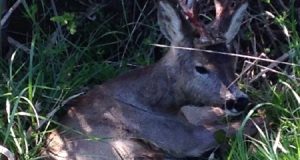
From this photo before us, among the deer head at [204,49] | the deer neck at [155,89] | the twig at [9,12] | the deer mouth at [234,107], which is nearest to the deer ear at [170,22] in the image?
the deer head at [204,49]

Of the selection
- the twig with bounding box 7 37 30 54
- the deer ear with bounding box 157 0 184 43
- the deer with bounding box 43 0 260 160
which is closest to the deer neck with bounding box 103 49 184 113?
the deer with bounding box 43 0 260 160

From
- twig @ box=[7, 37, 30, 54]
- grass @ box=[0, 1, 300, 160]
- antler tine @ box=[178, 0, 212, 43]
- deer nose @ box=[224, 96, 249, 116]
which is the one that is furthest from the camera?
twig @ box=[7, 37, 30, 54]

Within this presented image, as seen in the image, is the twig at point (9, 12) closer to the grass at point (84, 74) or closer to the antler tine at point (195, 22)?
the grass at point (84, 74)

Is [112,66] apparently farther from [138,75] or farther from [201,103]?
[201,103]

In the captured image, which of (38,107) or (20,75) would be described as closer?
(38,107)

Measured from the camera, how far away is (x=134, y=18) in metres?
7.14

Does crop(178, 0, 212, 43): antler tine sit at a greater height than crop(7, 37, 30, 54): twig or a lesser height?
greater

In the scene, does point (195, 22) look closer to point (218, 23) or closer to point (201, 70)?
point (218, 23)

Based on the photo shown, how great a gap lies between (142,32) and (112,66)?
46cm

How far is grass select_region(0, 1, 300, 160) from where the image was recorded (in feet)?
18.5

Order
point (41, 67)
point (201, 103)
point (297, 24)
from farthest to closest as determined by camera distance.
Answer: point (297, 24) → point (41, 67) → point (201, 103)

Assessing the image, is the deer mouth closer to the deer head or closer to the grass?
the deer head

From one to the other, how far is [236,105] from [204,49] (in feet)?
1.51

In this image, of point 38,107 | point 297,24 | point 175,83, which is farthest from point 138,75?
point 297,24
